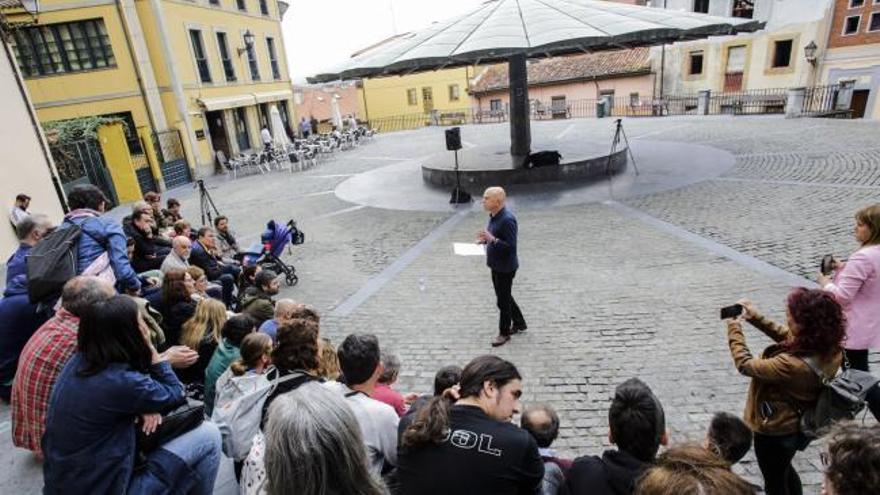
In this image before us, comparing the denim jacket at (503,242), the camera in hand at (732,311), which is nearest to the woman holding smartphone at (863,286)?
the camera in hand at (732,311)

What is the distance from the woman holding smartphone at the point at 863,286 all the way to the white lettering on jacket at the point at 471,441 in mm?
3163

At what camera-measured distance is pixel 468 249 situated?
8.77 meters

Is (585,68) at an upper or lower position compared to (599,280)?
upper

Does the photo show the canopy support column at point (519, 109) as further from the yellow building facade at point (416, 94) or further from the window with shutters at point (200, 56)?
the yellow building facade at point (416, 94)

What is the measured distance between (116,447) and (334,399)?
69.5 inches

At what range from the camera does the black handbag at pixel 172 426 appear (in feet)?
9.45

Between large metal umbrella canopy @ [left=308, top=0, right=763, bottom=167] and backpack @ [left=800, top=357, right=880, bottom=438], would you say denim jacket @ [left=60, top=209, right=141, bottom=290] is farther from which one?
large metal umbrella canopy @ [left=308, top=0, right=763, bottom=167]

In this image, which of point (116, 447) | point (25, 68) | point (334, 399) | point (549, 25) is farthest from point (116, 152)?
point (334, 399)

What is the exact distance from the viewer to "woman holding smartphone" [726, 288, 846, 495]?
2.67 m

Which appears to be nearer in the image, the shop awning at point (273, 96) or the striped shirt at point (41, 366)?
the striped shirt at point (41, 366)

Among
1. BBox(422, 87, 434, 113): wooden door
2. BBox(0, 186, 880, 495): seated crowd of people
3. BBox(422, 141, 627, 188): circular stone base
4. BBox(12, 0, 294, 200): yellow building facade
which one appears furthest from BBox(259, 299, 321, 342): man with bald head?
BBox(422, 87, 434, 113): wooden door

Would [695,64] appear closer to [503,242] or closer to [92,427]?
[503,242]

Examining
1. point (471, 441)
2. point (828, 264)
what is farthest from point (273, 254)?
point (828, 264)

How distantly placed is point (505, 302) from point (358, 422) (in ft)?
12.7
